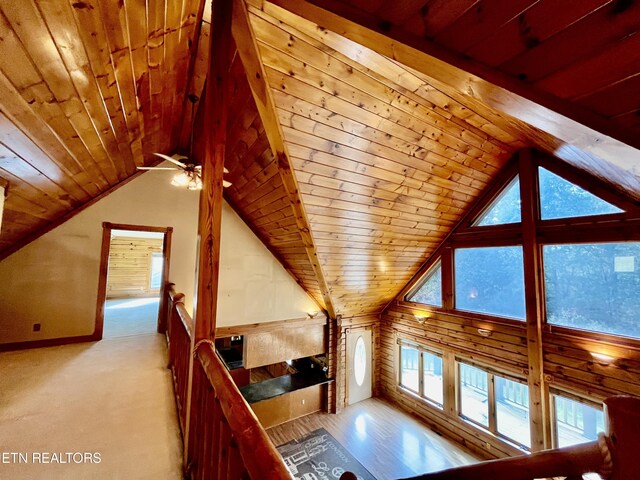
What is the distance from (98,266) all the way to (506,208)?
6678mm

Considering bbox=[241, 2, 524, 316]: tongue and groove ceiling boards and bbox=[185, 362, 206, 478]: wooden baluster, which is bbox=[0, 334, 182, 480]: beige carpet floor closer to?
bbox=[185, 362, 206, 478]: wooden baluster

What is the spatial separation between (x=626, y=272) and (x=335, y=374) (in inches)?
201

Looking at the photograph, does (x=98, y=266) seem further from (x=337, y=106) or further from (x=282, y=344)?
(x=337, y=106)

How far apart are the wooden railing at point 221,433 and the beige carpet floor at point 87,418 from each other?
A: 281mm

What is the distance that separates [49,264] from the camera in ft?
13.0

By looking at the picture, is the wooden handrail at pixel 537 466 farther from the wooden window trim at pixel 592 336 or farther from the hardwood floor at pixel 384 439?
the hardwood floor at pixel 384 439

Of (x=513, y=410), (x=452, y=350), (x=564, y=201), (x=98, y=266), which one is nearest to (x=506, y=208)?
(x=564, y=201)

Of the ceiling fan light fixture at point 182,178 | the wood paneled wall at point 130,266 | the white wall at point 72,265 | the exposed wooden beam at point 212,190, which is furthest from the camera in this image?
the wood paneled wall at point 130,266

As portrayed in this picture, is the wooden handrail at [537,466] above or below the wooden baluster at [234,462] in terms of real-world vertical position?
above

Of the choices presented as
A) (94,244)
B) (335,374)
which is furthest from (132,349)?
(335,374)

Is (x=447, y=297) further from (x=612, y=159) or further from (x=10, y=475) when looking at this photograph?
(x=10, y=475)

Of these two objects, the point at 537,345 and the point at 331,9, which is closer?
the point at 331,9

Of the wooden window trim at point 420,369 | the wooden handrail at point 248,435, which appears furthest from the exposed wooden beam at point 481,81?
the wooden window trim at point 420,369

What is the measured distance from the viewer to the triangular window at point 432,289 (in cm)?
537
